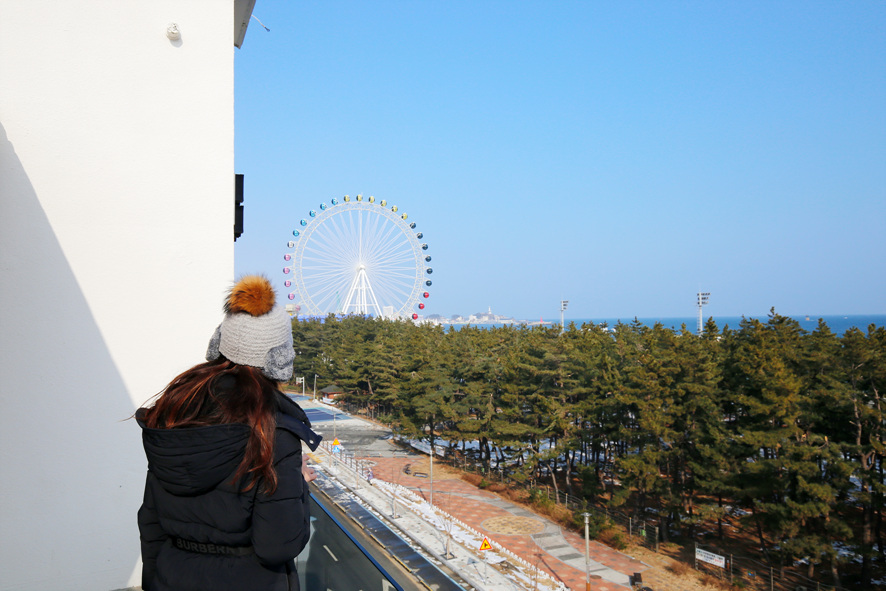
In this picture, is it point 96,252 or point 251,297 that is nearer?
point 251,297

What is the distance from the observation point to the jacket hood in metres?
1.04

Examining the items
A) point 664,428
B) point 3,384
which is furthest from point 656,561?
point 3,384

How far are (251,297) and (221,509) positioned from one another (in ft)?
1.49

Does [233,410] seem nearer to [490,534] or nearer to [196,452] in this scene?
[196,452]

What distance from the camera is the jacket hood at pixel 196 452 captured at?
3.43ft

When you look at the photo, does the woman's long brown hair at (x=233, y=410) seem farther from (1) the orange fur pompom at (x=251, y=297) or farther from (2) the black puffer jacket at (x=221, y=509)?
(1) the orange fur pompom at (x=251, y=297)

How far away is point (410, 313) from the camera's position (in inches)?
Answer: 1695

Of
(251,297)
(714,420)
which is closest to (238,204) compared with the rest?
(251,297)

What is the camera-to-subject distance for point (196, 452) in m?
1.05

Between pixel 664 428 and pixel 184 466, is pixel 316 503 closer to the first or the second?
pixel 184 466

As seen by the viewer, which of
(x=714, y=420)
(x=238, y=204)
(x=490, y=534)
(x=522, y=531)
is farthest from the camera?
(x=522, y=531)

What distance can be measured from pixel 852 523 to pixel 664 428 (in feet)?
19.0

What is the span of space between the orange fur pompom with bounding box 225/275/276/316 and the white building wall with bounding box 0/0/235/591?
8.42ft

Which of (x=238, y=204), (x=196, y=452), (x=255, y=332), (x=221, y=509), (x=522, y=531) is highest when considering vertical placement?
(x=238, y=204)
